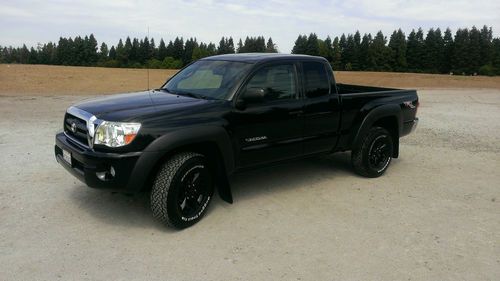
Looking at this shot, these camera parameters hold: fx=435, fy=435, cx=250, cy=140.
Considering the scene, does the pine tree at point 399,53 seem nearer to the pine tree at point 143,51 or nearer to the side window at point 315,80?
the pine tree at point 143,51

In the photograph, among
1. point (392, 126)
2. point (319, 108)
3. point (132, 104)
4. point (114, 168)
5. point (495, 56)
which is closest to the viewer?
point (114, 168)

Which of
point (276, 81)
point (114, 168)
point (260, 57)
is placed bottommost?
point (114, 168)

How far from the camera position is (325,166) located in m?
7.08

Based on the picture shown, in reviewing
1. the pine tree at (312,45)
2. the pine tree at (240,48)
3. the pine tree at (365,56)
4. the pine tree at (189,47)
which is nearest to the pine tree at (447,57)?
the pine tree at (365,56)

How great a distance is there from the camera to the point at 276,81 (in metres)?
5.31

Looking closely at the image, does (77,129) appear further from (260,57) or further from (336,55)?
(336,55)

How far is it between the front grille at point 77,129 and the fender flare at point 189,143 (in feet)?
2.44

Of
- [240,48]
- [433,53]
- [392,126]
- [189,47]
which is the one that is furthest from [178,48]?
[392,126]

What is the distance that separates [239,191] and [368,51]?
272ft

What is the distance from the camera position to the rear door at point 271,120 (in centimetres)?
487

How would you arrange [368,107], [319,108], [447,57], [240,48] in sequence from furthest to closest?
[240,48] → [447,57] → [368,107] → [319,108]

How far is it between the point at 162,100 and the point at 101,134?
0.86 metres

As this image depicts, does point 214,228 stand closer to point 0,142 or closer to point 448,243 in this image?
point 448,243

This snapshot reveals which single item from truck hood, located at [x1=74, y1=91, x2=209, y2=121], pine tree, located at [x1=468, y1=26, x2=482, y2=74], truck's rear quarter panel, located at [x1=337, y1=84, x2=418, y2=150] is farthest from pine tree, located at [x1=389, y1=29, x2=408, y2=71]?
truck hood, located at [x1=74, y1=91, x2=209, y2=121]
